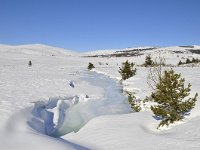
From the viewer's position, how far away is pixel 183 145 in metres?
8.84

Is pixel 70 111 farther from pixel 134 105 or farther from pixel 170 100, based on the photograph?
pixel 170 100

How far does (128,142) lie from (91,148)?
117 centimetres

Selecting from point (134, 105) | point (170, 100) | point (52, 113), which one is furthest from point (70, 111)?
point (170, 100)

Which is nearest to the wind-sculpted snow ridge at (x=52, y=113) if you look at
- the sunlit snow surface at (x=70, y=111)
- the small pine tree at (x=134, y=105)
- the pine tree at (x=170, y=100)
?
the sunlit snow surface at (x=70, y=111)

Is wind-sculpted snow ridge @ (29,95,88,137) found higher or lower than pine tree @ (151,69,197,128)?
lower

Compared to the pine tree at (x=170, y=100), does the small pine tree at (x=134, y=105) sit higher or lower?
lower

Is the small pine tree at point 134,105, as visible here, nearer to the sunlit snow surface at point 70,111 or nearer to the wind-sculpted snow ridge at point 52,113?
the sunlit snow surface at point 70,111

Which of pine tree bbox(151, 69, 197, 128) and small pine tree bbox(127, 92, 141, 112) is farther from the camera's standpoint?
small pine tree bbox(127, 92, 141, 112)

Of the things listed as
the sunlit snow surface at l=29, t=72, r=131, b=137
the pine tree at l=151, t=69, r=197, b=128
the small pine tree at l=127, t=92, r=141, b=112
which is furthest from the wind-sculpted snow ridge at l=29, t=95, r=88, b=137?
the pine tree at l=151, t=69, r=197, b=128

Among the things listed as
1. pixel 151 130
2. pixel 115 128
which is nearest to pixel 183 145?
pixel 151 130

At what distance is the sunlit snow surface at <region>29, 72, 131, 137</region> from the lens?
13.4m

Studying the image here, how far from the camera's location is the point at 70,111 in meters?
17.5

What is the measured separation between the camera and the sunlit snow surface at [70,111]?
43.8 feet

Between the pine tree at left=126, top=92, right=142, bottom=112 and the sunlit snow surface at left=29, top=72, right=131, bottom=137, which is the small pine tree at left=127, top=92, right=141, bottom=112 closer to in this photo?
the pine tree at left=126, top=92, right=142, bottom=112
